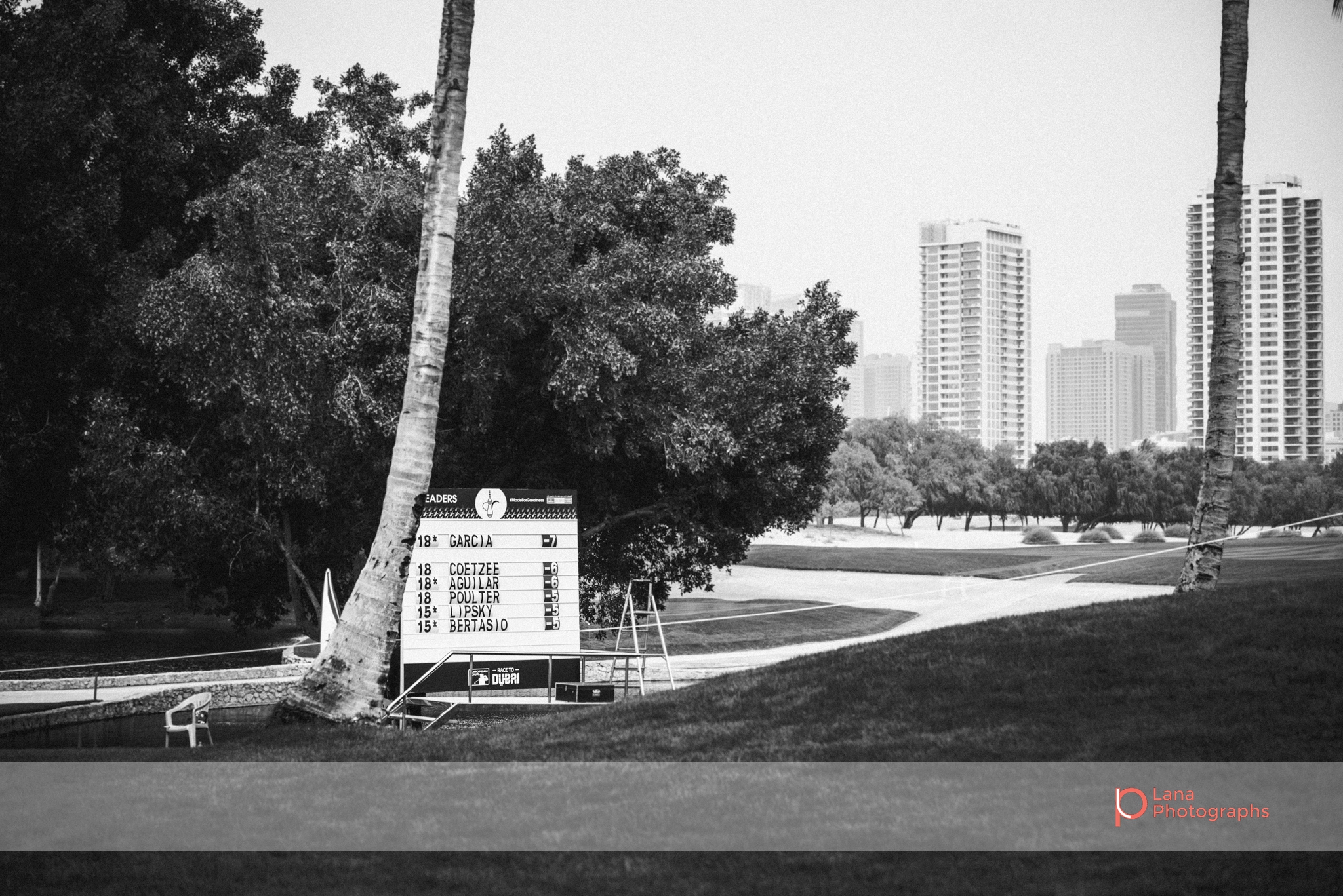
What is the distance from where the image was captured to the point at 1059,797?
689cm

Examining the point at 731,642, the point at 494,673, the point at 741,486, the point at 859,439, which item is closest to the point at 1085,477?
the point at 859,439

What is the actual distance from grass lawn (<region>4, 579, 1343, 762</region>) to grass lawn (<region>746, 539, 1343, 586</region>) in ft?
56.3

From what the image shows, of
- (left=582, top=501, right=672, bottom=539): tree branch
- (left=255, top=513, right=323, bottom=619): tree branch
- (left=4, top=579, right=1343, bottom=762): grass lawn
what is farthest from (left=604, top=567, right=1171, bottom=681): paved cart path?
(left=4, top=579, right=1343, bottom=762): grass lawn

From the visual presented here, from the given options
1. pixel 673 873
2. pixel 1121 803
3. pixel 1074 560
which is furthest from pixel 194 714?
pixel 1074 560

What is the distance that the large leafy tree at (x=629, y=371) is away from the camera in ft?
60.3

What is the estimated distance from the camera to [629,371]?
707 inches

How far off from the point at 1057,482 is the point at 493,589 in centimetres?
10618

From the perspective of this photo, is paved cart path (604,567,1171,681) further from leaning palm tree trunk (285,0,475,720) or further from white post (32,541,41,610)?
white post (32,541,41,610)

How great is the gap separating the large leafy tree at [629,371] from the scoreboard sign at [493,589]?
2856mm

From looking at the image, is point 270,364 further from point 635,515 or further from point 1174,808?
point 1174,808

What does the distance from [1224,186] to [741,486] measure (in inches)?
420

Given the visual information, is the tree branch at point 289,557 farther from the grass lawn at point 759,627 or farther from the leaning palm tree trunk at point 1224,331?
the leaning palm tree trunk at point 1224,331

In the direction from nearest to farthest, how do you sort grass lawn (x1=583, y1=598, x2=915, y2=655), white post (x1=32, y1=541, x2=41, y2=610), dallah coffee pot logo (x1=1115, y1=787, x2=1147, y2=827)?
dallah coffee pot logo (x1=1115, y1=787, x2=1147, y2=827) → grass lawn (x1=583, y1=598, x2=915, y2=655) → white post (x1=32, y1=541, x2=41, y2=610)

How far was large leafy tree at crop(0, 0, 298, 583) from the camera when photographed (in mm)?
20156
